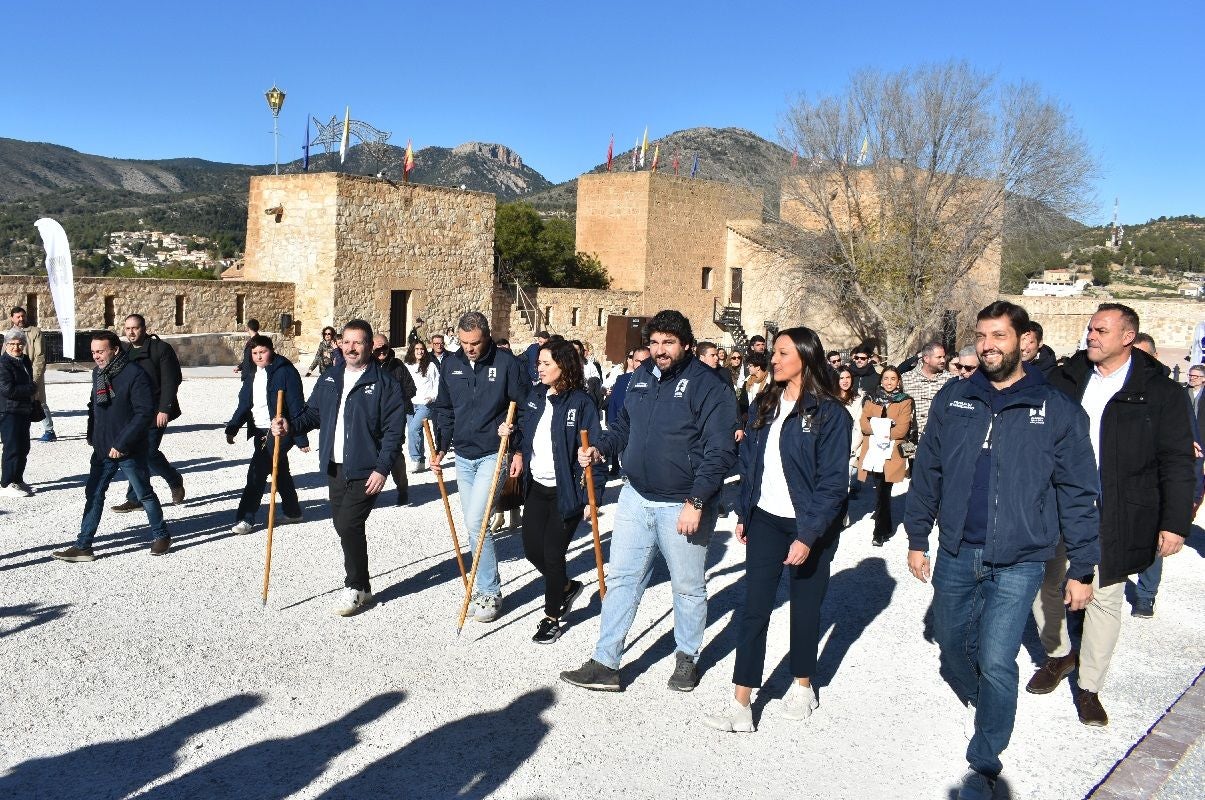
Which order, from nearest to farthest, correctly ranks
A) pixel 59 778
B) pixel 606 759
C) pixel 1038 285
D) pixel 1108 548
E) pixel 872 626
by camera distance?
pixel 59 778 → pixel 606 759 → pixel 1108 548 → pixel 872 626 → pixel 1038 285

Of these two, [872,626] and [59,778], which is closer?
[59,778]

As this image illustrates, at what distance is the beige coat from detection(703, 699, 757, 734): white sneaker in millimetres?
3968

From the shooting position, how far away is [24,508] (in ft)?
27.6

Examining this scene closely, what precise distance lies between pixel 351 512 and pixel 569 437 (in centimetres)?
144

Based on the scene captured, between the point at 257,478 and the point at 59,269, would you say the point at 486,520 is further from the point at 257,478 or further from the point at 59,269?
the point at 59,269

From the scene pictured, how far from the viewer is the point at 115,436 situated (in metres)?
6.98

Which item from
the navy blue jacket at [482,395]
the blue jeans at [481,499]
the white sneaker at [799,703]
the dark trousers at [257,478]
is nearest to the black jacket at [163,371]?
the dark trousers at [257,478]

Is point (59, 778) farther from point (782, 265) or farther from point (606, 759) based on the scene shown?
point (782, 265)

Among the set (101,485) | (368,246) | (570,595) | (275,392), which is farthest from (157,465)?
(368,246)

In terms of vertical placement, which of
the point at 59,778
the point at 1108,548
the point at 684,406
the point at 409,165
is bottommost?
the point at 59,778

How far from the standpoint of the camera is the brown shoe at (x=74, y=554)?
6875mm

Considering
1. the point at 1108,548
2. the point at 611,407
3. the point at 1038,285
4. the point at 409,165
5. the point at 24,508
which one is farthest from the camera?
the point at 1038,285

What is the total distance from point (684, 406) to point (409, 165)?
2662 centimetres

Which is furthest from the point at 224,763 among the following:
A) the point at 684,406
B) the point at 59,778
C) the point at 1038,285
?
the point at 1038,285
